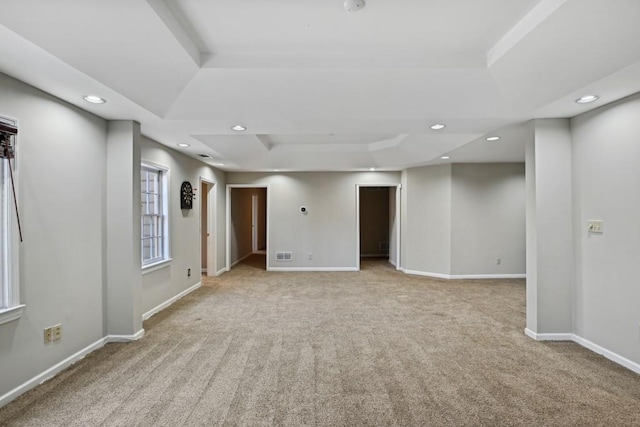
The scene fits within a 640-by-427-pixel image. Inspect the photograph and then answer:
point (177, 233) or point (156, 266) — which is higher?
point (177, 233)

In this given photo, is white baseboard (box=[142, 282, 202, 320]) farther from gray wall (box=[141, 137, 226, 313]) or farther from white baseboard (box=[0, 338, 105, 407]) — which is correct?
white baseboard (box=[0, 338, 105, 407])

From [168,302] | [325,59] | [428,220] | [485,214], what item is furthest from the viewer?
[428,220]

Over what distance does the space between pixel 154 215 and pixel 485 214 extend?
5.88 meters

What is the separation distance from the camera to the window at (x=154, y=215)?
4.35m

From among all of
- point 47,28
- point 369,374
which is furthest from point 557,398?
point 47,28

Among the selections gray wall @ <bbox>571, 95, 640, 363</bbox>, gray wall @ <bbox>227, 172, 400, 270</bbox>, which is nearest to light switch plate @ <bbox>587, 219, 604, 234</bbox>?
gray wall @ <bbox>571, 95, 640, 363</bbox>

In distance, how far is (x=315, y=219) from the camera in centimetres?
733

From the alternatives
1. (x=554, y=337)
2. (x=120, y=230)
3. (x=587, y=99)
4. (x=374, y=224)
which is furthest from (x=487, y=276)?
(x=120, y=230)

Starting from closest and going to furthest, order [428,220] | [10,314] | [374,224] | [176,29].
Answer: [176,29]
[10,314]
[428,220]
[374,224]

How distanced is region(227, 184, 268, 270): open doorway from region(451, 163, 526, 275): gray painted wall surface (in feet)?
14.3

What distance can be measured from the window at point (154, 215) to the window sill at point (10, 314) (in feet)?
6.26

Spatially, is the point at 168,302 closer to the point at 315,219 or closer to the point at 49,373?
the point at 49,373

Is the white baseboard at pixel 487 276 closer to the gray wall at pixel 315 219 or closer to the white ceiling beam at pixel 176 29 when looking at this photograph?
the gray wall at pixel 315 219

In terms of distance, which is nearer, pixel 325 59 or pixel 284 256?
pixel 325 59
